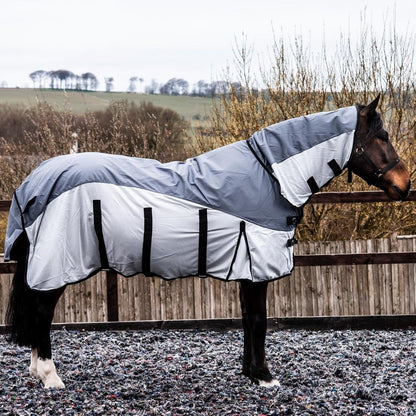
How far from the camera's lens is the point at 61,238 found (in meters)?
4.41

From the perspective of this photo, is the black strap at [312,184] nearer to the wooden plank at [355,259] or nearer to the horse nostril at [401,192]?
the horse nostril at [401,192]

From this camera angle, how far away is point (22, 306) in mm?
4742

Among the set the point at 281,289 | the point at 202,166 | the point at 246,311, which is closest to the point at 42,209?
the point at 202,166

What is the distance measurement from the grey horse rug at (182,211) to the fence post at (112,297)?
247 centimetres

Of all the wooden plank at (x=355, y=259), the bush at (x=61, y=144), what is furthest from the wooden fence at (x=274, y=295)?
the bush at (x=61, y=144)

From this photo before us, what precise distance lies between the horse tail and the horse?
0.22 meters

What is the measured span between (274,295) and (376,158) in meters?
3.01

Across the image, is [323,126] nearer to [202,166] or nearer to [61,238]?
[202,166]

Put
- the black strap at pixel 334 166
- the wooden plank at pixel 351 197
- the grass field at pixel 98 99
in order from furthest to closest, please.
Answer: the grass field at pixel 98 99, the wooden plank at pixel 351 197, the black strap at pixel 334 166

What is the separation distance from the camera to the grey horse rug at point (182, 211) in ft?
14.4

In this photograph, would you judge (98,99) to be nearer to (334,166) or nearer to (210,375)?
(210,375)

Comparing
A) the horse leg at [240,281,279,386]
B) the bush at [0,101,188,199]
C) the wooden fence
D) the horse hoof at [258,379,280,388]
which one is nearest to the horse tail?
the horse leg at [240,281,279,386]

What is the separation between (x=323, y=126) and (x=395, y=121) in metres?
5.72

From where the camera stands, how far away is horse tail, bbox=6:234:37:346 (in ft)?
15.3
